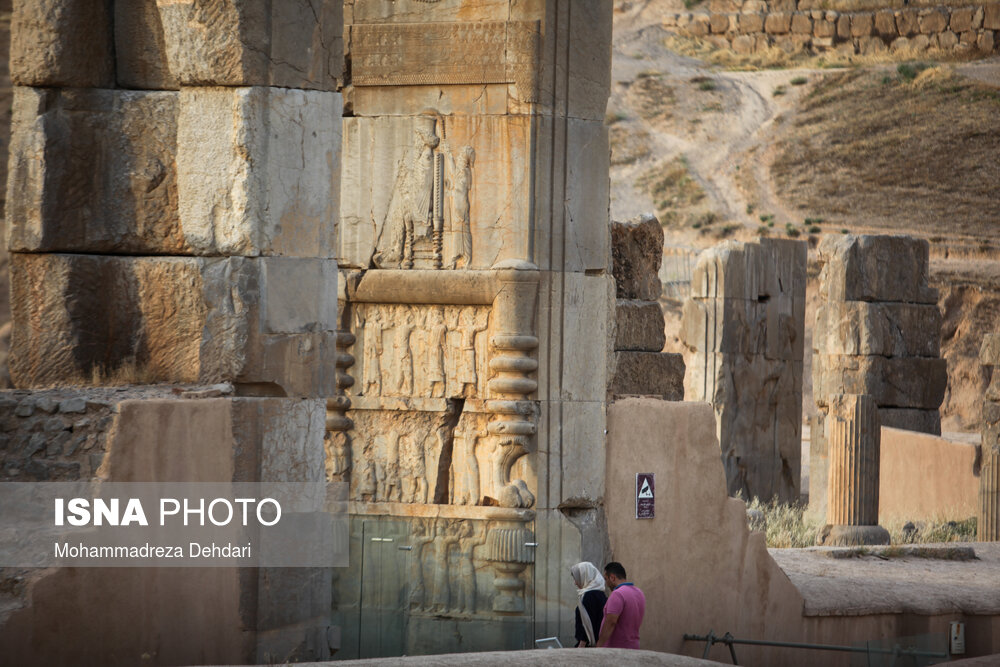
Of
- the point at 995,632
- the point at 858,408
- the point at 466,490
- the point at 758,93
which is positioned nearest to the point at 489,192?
the point at 466,490

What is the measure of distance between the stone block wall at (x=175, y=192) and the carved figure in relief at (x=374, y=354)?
3061 mm

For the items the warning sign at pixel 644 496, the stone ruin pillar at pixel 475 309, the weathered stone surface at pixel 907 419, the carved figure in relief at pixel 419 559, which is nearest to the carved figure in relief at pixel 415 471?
the stone ruin pillar at pixel 475 309

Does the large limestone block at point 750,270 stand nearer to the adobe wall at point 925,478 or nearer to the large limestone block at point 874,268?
the large limestone block at point 874,268

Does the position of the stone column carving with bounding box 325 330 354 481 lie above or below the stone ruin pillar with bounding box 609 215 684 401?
below

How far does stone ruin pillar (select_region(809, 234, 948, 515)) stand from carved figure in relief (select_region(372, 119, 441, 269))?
9035 mm

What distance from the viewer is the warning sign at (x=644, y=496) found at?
384 inches

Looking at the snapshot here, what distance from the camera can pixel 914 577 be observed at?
1173 cm

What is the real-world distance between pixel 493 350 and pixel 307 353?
3034 millimetres

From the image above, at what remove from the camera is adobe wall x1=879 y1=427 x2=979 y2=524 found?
693 inches

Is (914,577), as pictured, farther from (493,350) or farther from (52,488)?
(52,488)

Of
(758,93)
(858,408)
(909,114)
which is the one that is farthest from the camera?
(758,93)

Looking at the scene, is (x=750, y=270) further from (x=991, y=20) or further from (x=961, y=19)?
(x=961, y=19)

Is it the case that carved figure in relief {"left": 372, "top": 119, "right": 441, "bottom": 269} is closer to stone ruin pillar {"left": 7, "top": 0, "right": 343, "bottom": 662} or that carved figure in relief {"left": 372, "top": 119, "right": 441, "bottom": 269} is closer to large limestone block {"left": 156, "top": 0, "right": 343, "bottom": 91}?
stone ruin pillar {"left": 7, "top": 0, "right": 343, "bottom": 662}

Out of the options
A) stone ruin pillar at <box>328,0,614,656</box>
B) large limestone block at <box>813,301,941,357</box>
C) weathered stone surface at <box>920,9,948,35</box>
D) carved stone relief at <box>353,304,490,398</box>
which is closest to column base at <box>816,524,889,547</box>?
large limestone block at <box>813,301,941,357</box>
